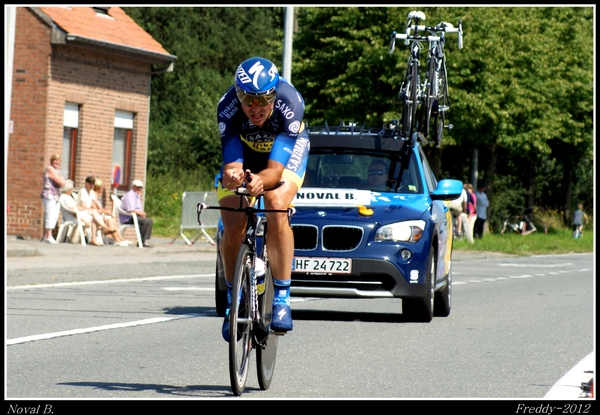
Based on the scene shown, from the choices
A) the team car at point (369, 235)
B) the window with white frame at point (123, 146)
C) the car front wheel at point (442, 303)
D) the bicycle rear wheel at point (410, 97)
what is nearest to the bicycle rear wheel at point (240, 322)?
the team car at point (369, 235)

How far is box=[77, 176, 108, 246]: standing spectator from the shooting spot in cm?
2548

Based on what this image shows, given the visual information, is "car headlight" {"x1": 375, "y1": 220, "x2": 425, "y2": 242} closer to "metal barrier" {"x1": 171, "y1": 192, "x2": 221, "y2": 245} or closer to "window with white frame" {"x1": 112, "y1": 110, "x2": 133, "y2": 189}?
"metal barrier" {"x1": 171, "y1": 192, "x2": 221, "y2": 245}

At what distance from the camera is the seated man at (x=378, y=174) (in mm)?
12555

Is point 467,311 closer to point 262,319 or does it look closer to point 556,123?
point 262,319

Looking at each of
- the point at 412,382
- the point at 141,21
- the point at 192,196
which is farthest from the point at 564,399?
the point at 141,21

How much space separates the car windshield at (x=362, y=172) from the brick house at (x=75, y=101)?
16.7 m

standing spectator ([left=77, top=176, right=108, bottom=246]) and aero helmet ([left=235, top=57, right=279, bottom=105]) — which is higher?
aero helmet ([left=235, top=57, right=279, bottom=105])

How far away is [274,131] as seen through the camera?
25.0 ft

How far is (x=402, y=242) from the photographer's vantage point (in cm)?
1202

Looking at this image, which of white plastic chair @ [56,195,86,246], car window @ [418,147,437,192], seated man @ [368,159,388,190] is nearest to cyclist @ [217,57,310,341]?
seated man @ [368,159,388,190]

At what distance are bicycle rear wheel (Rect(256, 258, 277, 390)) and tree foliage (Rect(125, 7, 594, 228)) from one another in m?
32.7

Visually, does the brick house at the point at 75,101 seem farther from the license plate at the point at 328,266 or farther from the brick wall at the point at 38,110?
the license plate at the point at 328,266

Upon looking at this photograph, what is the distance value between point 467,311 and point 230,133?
23.2 feet

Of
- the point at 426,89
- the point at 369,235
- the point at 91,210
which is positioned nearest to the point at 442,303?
the point at 369,235
